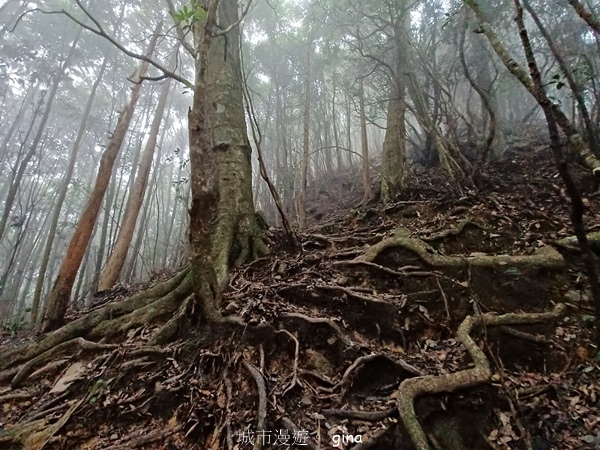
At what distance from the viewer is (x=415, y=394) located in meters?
2.31

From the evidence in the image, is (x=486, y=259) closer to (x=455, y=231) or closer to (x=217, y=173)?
(x=455, y=231)

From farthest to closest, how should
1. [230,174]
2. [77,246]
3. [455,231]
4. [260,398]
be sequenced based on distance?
[77,246]
[230,174]
[455,231]
[260,398]

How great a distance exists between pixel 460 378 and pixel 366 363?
2.25 ft

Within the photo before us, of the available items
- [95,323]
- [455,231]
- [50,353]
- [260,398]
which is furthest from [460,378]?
[50,353]

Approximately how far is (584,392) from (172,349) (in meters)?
3.21

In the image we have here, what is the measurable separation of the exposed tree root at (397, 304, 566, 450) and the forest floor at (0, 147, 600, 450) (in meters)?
0.01

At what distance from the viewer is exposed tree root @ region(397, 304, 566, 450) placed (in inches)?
83.7

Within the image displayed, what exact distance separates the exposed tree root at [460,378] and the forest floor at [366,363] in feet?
0.05

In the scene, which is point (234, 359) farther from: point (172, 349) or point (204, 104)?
point (204, 104)

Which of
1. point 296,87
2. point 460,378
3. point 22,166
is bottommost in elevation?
point 460,378

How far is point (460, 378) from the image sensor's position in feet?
7.82

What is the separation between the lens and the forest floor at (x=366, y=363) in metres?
2.30

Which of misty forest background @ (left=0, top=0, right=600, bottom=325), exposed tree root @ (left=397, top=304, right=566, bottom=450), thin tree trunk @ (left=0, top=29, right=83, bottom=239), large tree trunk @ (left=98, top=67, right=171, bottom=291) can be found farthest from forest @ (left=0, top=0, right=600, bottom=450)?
thin tree trunk @ (left=0, top=29, right=83, bottom=239)

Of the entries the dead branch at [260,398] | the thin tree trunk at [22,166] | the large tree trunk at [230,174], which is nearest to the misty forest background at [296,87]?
the thin tree trunk at [22,166]
